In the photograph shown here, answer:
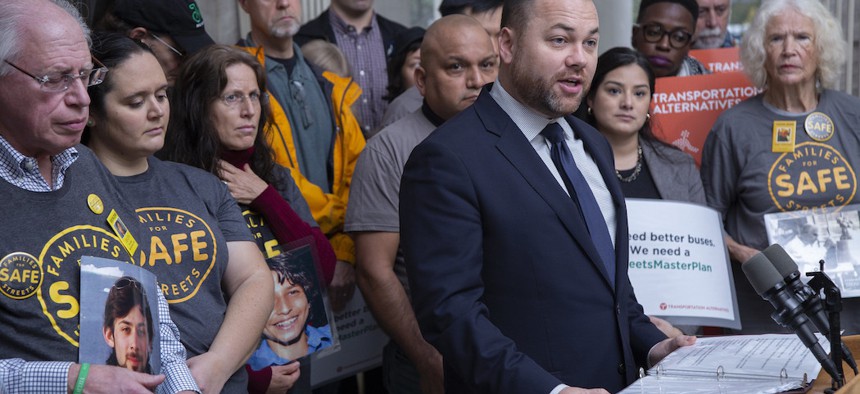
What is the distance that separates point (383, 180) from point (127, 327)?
1866 mm

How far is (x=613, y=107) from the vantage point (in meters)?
5.21

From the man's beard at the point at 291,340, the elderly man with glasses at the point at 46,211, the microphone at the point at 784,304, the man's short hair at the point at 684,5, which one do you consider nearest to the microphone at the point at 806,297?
the microphone at the point at 784,304

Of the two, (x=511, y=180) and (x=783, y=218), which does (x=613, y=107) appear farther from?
(x=511, y=180)

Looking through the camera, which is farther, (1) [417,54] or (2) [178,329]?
(1) [417,54]

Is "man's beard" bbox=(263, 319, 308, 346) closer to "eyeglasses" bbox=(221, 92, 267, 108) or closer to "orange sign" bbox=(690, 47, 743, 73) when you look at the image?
"eyeglasses" bbox=(221, 92, 267, 108)

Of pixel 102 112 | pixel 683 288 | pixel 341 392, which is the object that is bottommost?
pixel 341 392

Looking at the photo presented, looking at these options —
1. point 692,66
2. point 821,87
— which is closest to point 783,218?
point 821,87

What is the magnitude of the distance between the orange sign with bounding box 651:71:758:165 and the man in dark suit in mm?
2608

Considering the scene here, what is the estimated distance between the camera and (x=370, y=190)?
4672mm

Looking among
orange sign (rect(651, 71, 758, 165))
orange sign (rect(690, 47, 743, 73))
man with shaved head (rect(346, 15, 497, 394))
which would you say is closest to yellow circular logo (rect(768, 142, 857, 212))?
orange sign (rect(651, 71, 758, 165))

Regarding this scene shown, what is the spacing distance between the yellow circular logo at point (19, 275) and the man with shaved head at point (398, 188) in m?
1.85

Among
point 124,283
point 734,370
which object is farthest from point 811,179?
point 124,283

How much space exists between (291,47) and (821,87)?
2.62 meters

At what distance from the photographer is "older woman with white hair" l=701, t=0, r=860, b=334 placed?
5.30 meters
